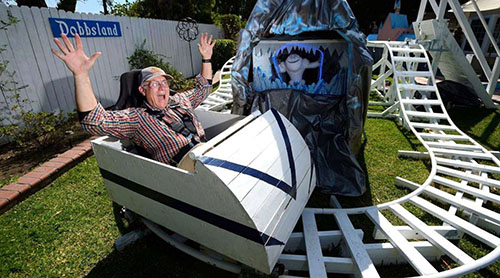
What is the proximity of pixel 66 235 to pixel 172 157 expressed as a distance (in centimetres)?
129

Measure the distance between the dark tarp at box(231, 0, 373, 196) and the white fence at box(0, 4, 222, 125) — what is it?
348 centimetres

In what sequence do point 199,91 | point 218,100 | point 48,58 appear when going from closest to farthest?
point 199,91, point 48,58, point 218,100

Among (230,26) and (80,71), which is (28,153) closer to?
(80,71)

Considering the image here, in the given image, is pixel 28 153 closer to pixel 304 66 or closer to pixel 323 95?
pixel 304 66

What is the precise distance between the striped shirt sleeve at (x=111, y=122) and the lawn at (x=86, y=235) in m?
1.04

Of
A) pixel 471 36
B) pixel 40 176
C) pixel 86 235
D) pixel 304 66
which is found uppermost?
pixel 471 36

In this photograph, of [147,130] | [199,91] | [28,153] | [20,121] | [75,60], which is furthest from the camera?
[20,121]

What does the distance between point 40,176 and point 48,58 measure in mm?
2543

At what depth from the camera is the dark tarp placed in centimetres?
258

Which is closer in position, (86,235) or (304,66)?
(86,235)

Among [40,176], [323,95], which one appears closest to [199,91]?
[323,95]

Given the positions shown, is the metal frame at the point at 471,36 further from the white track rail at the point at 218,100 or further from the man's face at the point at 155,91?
the man's face at the point at 155,91

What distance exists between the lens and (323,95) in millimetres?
3008

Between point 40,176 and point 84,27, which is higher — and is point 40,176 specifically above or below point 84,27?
below
